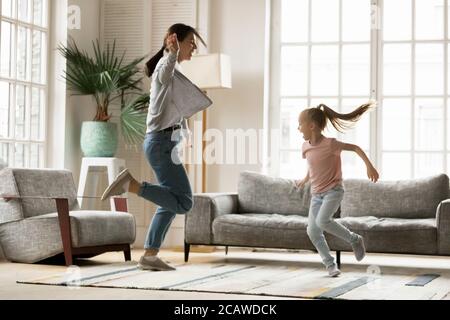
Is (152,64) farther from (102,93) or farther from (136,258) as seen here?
(102,93)

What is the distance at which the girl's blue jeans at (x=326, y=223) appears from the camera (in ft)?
16.3

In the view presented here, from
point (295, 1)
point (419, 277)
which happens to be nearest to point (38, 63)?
point (295, 1)

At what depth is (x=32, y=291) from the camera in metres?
4.20

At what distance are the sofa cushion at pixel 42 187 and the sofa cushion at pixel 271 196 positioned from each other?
1.22m

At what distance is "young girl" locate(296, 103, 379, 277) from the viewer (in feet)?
16.3

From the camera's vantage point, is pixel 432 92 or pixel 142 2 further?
pixel 142 2

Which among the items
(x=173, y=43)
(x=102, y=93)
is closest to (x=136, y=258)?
(x=102, y=93)

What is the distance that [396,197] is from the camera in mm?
5938

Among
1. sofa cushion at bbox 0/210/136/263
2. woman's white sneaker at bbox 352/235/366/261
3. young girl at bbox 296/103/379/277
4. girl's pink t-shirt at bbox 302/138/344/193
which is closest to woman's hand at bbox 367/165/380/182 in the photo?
young girl at bbox 296/103/379/277

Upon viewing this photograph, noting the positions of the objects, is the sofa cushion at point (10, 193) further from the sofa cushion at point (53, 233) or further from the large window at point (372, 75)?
the large window at point (372, 75)

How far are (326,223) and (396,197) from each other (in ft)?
3.72
